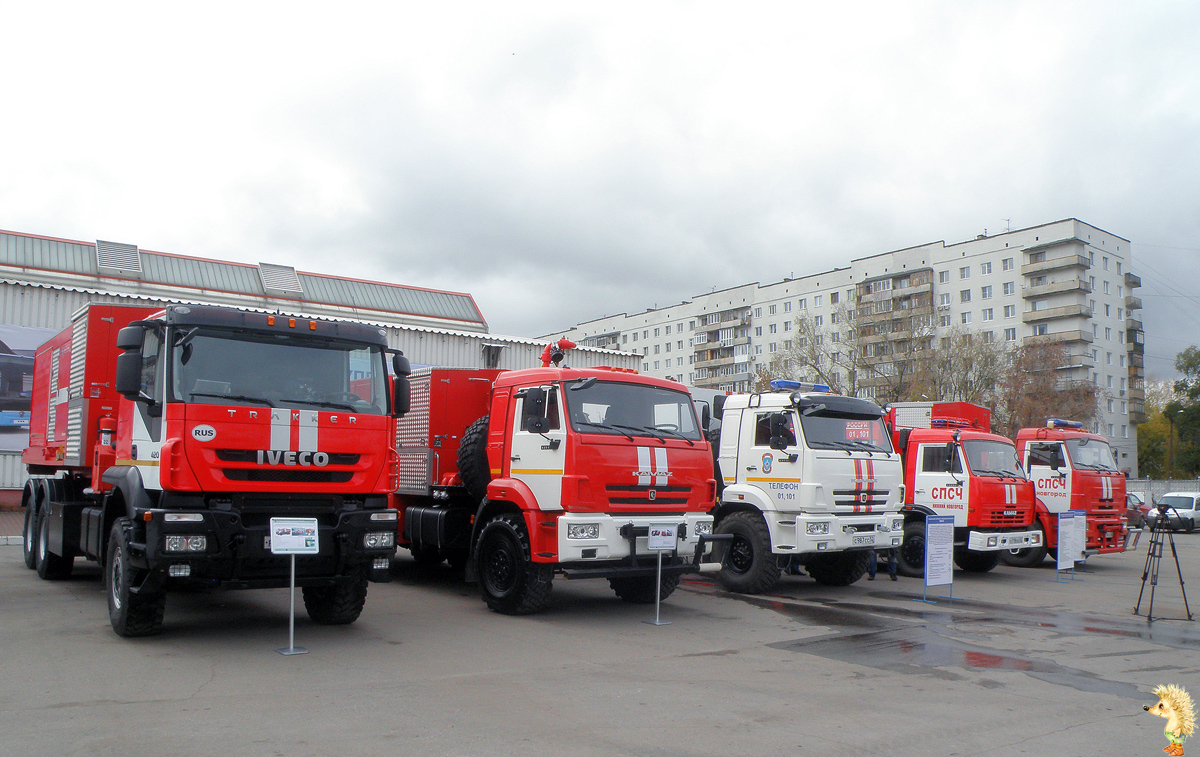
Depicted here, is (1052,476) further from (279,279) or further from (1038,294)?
(1038,294)

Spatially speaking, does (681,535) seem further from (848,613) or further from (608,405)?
(848,613)

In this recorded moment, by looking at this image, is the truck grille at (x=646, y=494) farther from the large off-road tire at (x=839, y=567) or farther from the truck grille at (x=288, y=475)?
the large off-road tire at (x=839, y=567)

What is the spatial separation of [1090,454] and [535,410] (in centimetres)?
1241

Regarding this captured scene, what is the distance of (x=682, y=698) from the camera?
20.9 feet

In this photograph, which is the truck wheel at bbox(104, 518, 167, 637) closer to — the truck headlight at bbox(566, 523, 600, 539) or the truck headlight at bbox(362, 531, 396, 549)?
the truck headlight at bbox(362, 531, 396, 549)

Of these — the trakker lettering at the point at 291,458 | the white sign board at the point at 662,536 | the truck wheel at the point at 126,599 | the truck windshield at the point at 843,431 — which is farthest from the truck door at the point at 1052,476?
the truck wheel at the point at 126,599

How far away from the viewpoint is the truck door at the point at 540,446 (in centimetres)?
936

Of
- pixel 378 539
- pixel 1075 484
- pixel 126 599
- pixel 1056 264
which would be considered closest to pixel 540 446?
pixel 378 539

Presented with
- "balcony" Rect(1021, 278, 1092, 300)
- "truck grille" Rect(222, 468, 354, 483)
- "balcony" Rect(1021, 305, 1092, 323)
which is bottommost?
"truck grille" Rect(222, 468, 354, 483)

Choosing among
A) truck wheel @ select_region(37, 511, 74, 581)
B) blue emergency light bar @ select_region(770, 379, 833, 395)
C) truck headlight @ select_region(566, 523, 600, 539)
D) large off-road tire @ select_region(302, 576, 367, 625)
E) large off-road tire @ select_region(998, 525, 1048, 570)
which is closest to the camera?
large off-road tire @ select_region(302, 576, 367, 625)

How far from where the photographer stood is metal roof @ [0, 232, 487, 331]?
99.0 feet

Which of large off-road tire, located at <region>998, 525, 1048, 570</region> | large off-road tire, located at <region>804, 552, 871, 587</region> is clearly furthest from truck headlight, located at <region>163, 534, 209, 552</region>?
large off-road tire, located at <region>998, 525, 1048, 570</region>

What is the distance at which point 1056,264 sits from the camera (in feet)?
213

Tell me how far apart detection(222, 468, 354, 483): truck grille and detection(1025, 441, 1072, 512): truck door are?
44.1 feet
